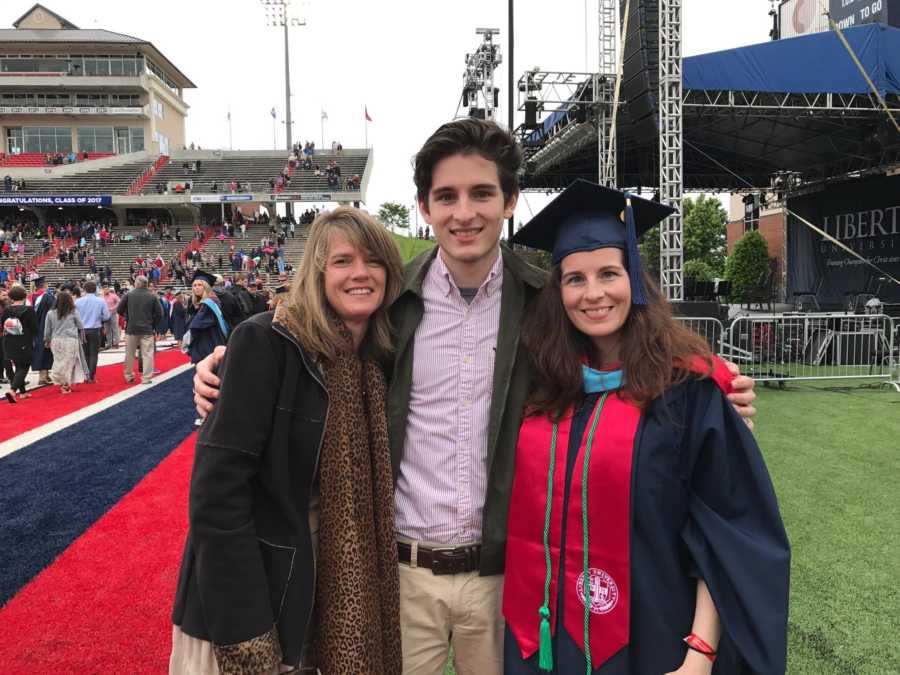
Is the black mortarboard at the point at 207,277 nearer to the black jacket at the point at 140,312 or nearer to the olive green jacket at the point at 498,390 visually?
Answer: the black jacket at the point at 140,312

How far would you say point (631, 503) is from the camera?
148cm

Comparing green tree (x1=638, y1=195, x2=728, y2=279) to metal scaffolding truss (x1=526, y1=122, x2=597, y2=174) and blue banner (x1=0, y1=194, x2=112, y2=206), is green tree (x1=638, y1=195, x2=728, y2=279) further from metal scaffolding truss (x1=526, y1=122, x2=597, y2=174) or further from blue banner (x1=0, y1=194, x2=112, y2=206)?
blue banner (x1=0, y1=194, x2=112, y2=206)

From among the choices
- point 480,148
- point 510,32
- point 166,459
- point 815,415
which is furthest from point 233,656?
point 510,32

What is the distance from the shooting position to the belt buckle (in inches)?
69.8

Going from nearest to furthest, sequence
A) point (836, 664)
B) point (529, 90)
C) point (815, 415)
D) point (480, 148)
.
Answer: point (480, 148) → point (836, 664) → point (815, 415) → point (529, 90)

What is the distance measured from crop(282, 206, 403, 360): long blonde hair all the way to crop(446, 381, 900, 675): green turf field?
1.92 metres

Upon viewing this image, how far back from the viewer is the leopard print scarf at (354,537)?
164 centimetres

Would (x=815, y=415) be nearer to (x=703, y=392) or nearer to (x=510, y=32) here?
(x=703, y=392)

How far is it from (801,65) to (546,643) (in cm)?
1436

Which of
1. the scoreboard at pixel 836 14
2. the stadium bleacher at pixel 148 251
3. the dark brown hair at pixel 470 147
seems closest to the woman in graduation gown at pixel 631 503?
the dark brown hair at pixel 470 147

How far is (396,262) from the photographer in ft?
6.13

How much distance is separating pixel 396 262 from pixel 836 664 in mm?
2628

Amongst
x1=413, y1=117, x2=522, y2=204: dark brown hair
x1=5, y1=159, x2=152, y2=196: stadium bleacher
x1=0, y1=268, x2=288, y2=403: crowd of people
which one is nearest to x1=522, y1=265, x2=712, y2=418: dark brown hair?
x1=413, y1=117, x2=522, y2=204: dark brown hair

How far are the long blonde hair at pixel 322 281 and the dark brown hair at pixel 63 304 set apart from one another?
32.5 feet
